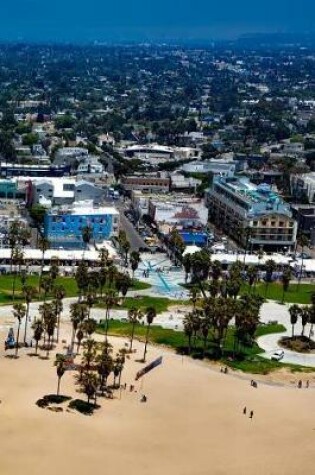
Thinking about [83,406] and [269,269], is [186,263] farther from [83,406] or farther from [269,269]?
[83,406]

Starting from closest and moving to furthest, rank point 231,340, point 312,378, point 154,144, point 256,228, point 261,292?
point 312,378 → point 231,340 → point 261,292 → point 256,228 → point 154,144

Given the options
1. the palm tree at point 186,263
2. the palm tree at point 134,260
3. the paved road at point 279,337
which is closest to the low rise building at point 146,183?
the palm tree at point 186,263

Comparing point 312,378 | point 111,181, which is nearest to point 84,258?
point 312,378

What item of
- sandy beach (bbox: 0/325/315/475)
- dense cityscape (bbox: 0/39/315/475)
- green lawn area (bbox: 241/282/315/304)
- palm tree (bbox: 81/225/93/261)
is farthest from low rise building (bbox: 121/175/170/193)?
sandy beach (bbox: 0/325/315/475)

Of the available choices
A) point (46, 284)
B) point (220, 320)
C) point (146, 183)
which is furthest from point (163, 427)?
point (146, 183)

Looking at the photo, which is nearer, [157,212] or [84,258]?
[84,258]

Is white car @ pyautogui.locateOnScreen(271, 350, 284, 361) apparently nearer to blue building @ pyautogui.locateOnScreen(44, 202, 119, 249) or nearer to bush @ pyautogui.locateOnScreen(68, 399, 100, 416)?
bush @ pyautogui.locateOnScreen(68, 399, 100, 416)

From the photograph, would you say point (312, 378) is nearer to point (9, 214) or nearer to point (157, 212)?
point (157, 212)

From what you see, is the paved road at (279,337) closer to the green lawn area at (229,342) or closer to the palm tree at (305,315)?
the green lawn area at (229,342)
